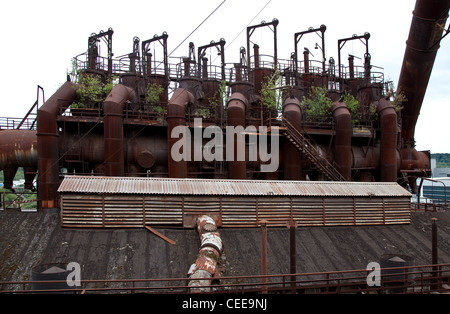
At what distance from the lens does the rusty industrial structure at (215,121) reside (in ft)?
69.9

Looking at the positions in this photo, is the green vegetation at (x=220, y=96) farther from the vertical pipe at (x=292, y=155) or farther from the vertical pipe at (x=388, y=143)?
the vertical pipe at (x=388, y=143)

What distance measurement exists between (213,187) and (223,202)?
0.95 metres

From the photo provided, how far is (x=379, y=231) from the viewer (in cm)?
1867

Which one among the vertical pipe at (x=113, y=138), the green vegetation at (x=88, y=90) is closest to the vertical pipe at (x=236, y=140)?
the vertical pipe at (x=113, y=138)

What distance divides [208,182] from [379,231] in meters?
9.24

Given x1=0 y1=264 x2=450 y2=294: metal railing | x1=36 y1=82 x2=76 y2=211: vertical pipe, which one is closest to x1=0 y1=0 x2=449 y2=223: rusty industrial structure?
x1=36 y1=82 x2=76 y2=211: vertical pipe

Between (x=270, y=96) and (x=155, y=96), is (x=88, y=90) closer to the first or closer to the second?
(x=155, y=96)

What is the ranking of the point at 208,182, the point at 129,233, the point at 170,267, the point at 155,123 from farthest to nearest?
the point at 155,123
the point at 208,182
the point at 129,233
the point at 170,267

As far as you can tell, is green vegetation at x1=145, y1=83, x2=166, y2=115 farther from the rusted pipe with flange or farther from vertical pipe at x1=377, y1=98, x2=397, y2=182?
vertical pipe at x1=377, y1=98, x2=397, y2=182
